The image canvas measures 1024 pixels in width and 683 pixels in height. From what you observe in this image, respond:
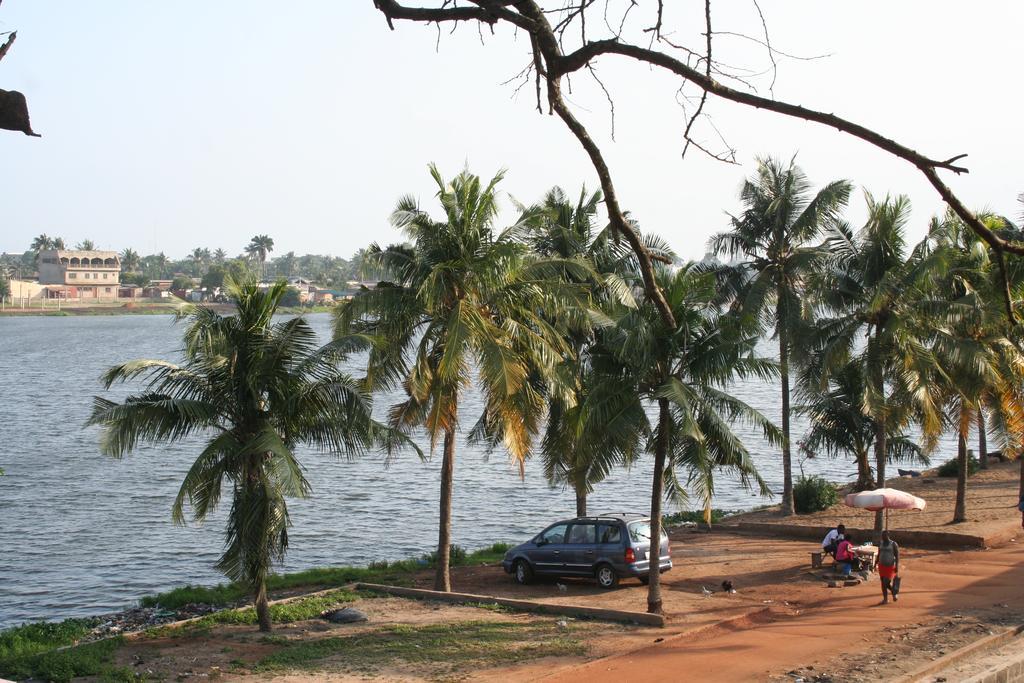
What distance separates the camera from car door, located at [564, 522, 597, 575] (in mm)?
23500

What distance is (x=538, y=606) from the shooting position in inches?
815

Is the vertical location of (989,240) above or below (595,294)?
below

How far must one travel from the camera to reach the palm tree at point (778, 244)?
96.5 ft

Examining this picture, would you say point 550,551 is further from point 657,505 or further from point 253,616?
point 253,616

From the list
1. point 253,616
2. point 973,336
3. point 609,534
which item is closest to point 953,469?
point 973,336

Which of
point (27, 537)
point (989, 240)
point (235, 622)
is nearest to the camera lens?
point (989, 240)

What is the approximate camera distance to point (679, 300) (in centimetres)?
1827

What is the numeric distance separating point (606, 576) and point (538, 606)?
9.83ft

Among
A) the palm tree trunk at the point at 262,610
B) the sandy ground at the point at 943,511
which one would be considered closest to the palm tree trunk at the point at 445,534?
the palm tree trunk at the point at 262,610

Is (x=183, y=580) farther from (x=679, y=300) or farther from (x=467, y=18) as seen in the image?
(x=467, y=18)

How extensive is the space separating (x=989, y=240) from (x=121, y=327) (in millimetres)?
199870

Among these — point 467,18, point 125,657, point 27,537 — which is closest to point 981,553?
point 125,657

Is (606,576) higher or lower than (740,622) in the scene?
higher

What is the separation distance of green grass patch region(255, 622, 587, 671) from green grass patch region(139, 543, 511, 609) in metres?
6.70
